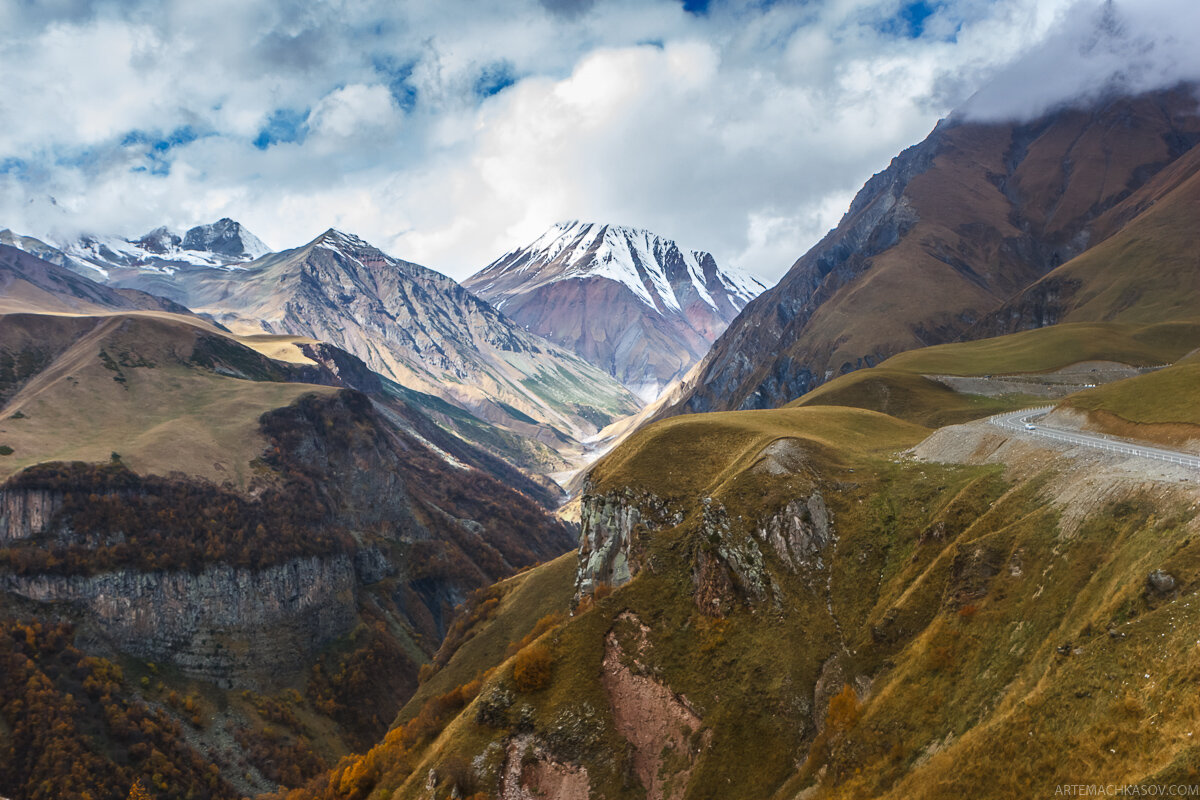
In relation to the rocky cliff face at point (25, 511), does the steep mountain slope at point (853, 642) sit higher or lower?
lower

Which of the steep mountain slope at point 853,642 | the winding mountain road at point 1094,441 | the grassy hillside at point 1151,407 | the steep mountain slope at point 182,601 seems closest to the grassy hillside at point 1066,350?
the winding mountain road at point 1094,441

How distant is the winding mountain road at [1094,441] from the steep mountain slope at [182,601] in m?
137

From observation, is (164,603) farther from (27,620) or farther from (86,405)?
(86,405)

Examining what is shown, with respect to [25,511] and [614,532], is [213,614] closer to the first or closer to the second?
[25,511]

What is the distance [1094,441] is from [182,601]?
16601cm

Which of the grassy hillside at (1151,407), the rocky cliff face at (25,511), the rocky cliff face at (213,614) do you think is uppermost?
the rocky cliff face at (25,511)

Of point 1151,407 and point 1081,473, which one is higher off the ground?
point 1081,473

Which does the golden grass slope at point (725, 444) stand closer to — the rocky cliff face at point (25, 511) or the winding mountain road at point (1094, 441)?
the winding mountain road at point (1094, 441)

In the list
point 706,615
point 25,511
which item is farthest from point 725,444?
point 25,511

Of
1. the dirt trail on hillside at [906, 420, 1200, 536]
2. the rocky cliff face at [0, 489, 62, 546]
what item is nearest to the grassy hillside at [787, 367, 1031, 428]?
the dirt trail on hillside at [906, 420, 1200, 536]

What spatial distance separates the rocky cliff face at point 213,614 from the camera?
131000 millimetres

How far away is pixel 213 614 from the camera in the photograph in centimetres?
14200

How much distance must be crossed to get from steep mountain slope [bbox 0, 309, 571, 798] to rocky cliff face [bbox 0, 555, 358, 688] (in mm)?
311

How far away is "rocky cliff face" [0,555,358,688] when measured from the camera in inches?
5157
